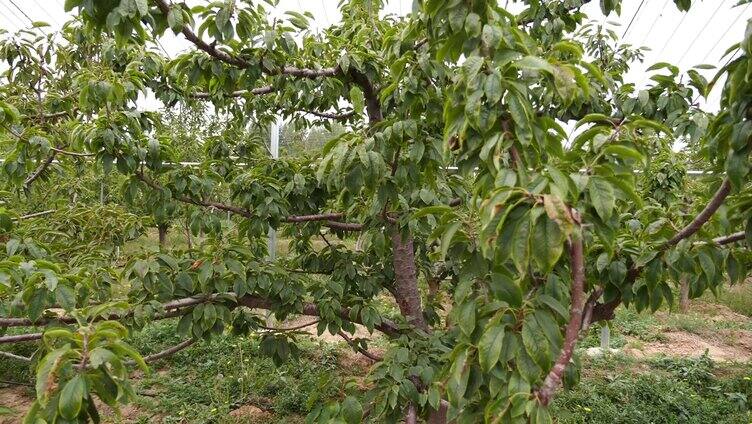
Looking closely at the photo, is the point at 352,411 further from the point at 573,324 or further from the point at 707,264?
the point at 707,264

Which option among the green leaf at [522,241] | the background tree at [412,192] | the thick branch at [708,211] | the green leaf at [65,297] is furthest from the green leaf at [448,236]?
the green leaf at [65,297]

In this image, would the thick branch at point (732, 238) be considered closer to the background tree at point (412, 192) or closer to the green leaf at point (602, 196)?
the background tree at point (412, 192)

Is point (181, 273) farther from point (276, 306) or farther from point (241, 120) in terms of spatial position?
point (241, 120)

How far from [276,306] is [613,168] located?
155 cm

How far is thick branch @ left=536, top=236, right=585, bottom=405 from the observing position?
1.01m

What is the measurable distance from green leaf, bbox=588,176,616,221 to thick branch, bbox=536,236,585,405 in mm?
80

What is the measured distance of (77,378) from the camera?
3.40 feet

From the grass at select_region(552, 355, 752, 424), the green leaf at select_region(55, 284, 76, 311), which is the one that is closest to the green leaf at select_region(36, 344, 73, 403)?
the green leaf at select_region(55, 284, 76, 311)

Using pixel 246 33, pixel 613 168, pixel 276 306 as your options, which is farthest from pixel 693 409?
pixel 246 33

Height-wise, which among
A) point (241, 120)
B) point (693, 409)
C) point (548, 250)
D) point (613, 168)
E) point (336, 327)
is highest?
point (241, 120)

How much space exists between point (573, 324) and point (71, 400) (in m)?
1.01

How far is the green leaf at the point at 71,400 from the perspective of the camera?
100 centimetres

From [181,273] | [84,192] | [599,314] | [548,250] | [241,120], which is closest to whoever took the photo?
[548,250]

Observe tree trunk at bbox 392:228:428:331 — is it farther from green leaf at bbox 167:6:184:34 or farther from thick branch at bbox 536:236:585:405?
thick branch at bbox 536:236:585:405
